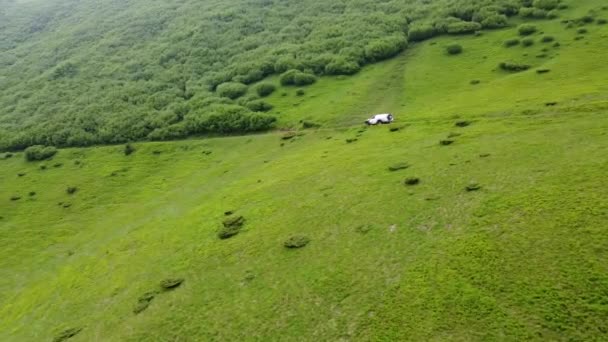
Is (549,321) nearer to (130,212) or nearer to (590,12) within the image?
(130,212)

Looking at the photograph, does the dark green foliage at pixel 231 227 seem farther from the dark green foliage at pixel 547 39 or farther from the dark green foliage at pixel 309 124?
the dark green foliage at pixel 547 39

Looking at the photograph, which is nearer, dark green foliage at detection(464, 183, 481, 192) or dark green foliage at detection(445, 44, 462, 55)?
dark green foliage at detection(464, 183, 481, 192)

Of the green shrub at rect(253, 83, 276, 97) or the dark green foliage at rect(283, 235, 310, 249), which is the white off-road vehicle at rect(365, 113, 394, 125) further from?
the green shrub at rect(253, 83, 276, 97)

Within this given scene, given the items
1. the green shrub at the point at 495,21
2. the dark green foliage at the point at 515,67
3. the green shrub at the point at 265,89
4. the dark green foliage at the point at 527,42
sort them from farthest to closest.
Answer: the green shrub at the point at 495,21 < the green shrub at the point at 265,89 < the dark green foliage at the point at 527,42 < the dark green foliage at the point at 515,67

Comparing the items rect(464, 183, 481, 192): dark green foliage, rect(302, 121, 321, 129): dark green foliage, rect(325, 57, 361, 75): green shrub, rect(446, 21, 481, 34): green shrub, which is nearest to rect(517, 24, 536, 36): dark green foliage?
rect(446, 21, 481, 34): green shrub

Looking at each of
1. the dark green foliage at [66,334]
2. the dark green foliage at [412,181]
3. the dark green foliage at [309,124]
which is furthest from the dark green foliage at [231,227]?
the dark green foliage at [309,124]

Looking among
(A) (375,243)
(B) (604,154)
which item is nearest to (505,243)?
(A) (375,243)
